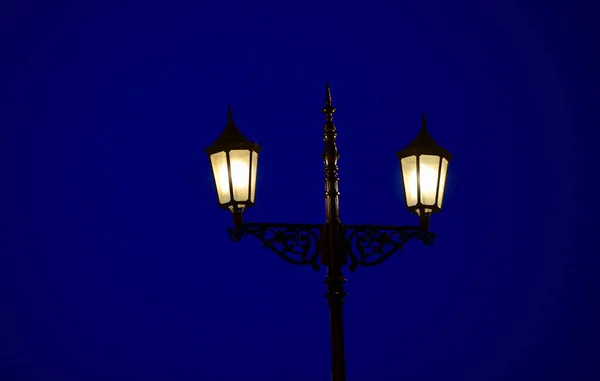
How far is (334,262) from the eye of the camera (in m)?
7.40

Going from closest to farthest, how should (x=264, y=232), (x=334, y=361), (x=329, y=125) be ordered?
(x=334, y=361) → (x=264, y=232) → (x=329, y=125)

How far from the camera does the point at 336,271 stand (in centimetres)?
742

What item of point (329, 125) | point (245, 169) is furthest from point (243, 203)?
point (329, 125)

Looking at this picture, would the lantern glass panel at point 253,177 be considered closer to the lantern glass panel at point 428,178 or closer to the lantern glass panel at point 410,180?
the lantern glass panel at point 410,180

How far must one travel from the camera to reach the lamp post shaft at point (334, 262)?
708 centimetres

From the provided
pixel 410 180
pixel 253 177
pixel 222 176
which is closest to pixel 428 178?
pixel 410 180

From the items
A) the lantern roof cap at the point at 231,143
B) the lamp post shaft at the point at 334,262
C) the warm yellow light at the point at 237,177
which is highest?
the lantern roof cap at the point at 231,143

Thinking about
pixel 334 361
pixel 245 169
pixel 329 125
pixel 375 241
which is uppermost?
pixel 329 125

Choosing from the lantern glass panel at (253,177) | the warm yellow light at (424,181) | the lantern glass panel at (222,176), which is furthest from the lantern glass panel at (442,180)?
the lantern glass panel at (222,176)

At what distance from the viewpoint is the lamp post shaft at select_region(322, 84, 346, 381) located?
7078mm

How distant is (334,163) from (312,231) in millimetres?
750

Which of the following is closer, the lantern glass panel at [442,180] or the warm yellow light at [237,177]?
the warm yellow light at [237,177]

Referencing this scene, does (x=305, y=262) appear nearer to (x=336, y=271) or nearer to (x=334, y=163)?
(x=336, y=271)

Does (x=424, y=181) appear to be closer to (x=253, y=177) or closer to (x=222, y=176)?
(x=253, y=177)
